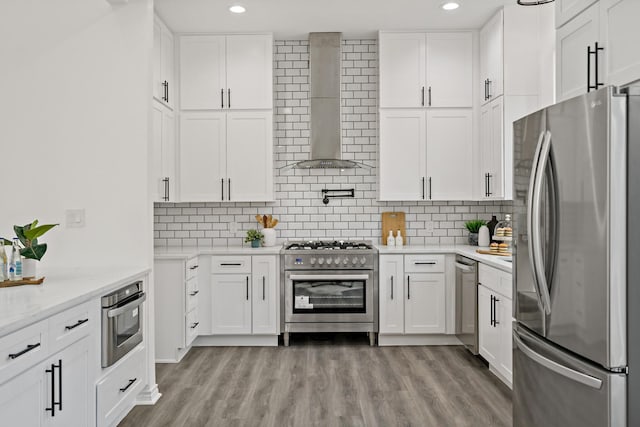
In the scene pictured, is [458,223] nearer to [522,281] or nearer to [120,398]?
[522,281]

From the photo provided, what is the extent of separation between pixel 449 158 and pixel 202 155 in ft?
8.08

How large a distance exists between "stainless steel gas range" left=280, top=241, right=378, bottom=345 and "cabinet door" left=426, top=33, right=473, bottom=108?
1678 millimetres

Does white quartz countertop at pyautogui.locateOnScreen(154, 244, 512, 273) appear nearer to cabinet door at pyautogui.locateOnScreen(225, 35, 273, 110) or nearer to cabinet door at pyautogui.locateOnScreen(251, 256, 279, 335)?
cabinet door at pyautogui.locateOnScreen(251, 256, 279, 335)

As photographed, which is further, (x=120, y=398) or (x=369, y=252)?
(x=369, y=252)

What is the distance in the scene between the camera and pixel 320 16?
14.2 ft

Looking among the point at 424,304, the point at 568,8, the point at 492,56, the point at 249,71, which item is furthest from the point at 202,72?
the point at 568,8

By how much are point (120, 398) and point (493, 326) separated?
2.59 metres

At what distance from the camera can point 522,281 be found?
2254 millimetres

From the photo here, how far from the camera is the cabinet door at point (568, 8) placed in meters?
2.43

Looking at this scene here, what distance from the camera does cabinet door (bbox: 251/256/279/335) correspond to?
4426 millimetres

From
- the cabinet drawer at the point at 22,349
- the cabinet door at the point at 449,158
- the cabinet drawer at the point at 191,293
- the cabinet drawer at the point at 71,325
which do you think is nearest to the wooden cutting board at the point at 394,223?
the cabinet door at the point at 449,158

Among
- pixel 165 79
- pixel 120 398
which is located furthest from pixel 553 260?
pixel 165 79

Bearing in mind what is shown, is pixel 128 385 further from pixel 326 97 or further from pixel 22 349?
pixel 326 97

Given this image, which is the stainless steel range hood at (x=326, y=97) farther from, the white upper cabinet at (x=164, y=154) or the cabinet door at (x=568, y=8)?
the cabinet door at (x=568, y=8)
